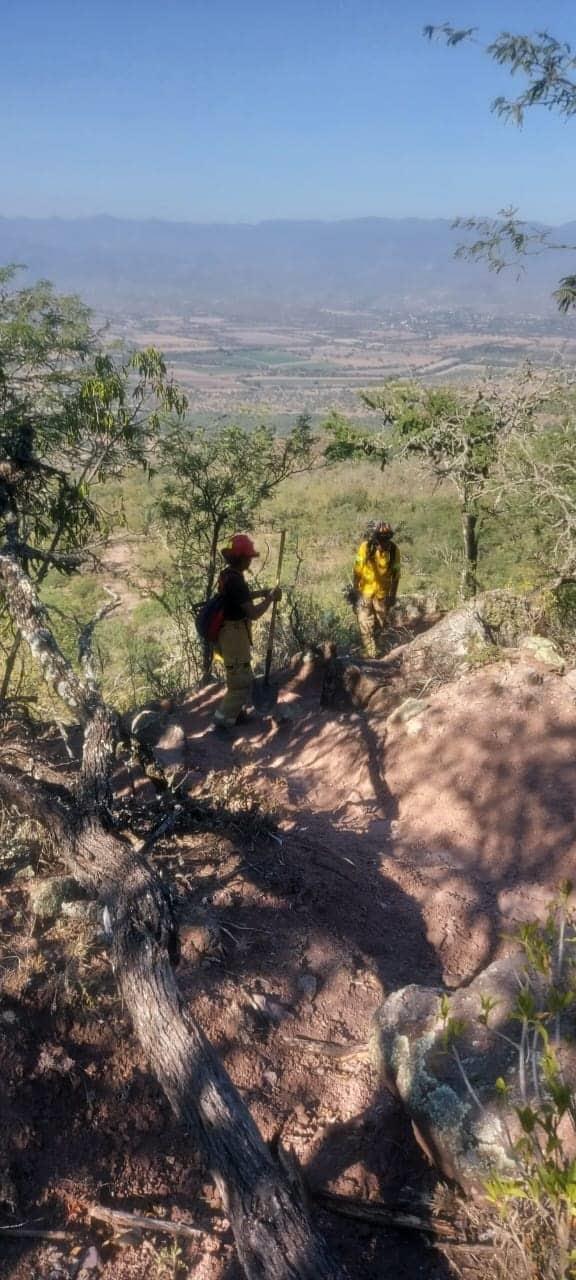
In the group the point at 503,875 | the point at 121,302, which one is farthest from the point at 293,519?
the point at 121,302

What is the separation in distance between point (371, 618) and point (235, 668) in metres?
1.88

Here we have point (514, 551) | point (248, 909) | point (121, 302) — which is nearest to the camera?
point (248, 909)

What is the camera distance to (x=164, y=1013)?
293 centimetres

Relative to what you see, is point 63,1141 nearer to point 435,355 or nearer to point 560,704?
point 560,704

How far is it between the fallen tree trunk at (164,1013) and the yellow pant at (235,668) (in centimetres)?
243

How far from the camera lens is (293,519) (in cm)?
1852

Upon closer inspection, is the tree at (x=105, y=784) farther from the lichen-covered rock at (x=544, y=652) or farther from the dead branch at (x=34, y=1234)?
the lichen-covered rock at (x=544, y=652)

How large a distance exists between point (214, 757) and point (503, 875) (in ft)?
9.38

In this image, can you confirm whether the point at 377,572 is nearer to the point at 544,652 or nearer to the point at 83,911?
the point at 544,652

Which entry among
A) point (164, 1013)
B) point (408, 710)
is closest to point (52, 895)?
point (164, 1013)

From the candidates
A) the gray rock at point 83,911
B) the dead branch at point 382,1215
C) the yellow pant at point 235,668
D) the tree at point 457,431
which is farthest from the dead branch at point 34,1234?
the tree at point 457,431

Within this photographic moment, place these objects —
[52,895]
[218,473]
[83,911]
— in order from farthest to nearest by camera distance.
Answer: [218,473] → [52,895] → [83,911]

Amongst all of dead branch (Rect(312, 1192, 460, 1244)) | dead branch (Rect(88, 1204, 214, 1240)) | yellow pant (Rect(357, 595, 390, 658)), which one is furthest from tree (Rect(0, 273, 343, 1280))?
yellow pant (Rect(357, 595, 390, 658))

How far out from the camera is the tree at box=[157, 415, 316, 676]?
927 cm
